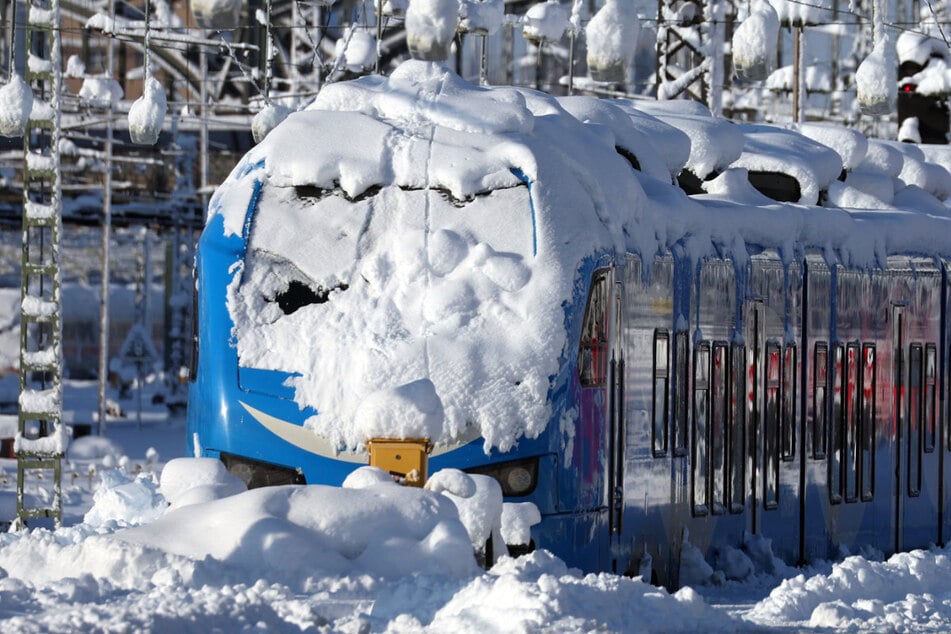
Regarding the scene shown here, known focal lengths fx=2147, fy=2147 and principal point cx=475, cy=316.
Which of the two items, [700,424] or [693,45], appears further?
[693,45]

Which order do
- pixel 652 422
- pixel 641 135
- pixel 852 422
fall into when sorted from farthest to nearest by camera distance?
pixel 852 422 → pixel 641 135 → pixel 652 422

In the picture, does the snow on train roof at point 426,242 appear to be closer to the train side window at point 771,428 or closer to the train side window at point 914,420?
the train side window at point 771,428

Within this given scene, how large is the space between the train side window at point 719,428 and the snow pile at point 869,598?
52.1 inches

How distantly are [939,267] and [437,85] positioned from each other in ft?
21.3

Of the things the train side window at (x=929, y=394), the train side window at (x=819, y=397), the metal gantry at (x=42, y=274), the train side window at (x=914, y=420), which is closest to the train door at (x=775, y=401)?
the train side window at (x=819, y=397)

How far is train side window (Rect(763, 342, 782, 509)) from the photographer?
1470 cm

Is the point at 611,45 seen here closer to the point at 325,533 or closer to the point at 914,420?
the point at 914,420

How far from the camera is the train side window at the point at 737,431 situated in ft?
46.5

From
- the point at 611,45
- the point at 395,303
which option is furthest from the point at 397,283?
the point at 611,45

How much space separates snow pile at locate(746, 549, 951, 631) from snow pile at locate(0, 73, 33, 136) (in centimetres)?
912

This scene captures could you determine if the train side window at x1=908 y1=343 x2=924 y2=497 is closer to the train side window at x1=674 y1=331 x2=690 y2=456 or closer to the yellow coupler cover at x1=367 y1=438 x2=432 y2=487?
the train side window at x1=674 y1=331 x2=690 y2=456

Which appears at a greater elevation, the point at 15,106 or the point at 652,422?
the point at 15,106

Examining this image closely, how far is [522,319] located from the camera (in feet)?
37.9

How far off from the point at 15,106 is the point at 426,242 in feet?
25.8
